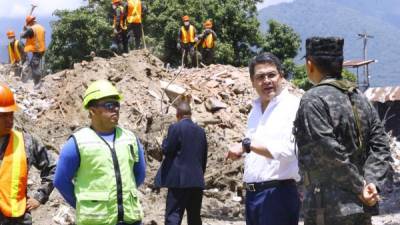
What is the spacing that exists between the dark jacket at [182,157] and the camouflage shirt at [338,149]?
10.8 ft

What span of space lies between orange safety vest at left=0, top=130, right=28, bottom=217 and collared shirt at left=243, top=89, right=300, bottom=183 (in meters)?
1.45

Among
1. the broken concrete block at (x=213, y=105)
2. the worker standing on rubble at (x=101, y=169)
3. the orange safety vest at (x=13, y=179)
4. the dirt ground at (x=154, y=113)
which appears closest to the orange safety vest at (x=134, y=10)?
the dirt ground at (x=154, y=113)

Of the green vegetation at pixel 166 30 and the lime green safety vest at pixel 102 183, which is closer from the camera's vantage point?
the lime green safety vest at pixel 102 183

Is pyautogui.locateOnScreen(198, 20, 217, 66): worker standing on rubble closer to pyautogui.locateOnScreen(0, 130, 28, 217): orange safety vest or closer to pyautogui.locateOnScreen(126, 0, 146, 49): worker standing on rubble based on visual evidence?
pyautogui.locateOnScreen(126, 0, 146, 49): worker standing on rubble

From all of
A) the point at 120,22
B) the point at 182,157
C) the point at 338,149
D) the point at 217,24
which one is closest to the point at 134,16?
the point at 120,22

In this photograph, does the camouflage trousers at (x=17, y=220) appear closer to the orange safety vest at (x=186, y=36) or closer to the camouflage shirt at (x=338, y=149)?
the camouflage shirt at (x=338, y=149)

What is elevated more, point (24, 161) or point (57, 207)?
point (24, 161)

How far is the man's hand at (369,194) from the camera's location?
11.1ft

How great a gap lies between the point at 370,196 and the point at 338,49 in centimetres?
85

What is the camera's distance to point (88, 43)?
31469 mm

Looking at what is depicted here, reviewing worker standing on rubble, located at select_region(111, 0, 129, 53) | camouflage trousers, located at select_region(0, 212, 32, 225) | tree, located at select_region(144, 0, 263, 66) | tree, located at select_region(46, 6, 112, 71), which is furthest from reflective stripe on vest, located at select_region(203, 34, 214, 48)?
camouflage trousers, located at select_region(0, 212, 32, 225)

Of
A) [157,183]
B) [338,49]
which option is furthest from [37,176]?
[338,49]

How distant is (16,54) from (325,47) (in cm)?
1698

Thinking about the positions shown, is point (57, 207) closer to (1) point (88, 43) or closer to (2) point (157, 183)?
(2) point (157, 183)
